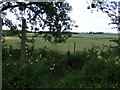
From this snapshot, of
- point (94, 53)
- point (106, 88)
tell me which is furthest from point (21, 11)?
point (106, 88)

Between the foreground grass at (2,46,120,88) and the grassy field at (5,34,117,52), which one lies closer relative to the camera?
the foreground grass at (2,46,120,88)

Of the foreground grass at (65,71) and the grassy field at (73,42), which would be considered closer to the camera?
the foreground grass at (65,71)

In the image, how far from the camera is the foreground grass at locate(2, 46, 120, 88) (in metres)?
6.97

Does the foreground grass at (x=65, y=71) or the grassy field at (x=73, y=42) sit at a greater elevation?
the grassy field at (x=73, y=42)

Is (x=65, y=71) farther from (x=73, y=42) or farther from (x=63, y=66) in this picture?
(x=73, y=42)

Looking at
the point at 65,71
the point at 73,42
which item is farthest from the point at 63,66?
the point at 73,42

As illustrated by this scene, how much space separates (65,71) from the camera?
334 inches

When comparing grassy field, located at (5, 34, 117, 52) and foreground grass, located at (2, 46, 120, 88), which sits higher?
grassy field, located at (5, 34, 117, 52)

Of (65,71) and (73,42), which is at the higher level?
(73,42)

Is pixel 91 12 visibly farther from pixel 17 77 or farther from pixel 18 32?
pixel 17 77

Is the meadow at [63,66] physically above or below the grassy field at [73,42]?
below

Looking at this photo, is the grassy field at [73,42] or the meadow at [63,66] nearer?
the meadow at [63,66]

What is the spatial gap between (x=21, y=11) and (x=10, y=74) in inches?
128

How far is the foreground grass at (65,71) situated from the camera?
6973 mm
